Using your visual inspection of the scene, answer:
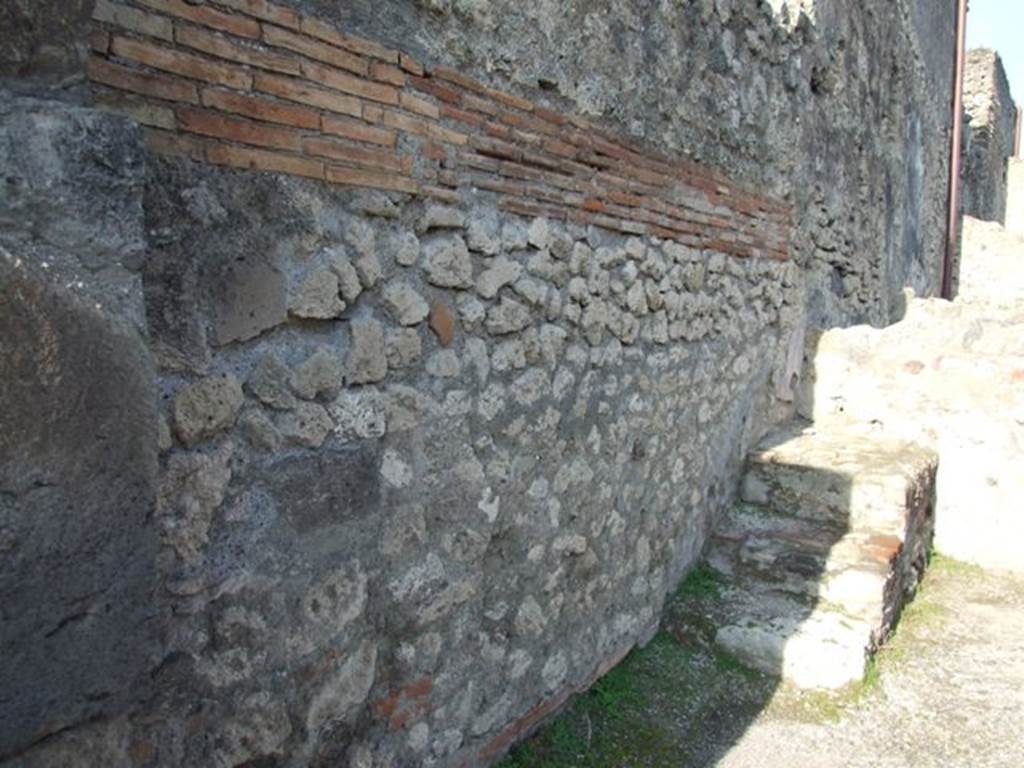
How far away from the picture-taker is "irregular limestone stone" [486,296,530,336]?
2346 millimetres

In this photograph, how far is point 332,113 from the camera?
1839 millimetres

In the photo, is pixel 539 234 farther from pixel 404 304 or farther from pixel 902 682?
pixel 902 682

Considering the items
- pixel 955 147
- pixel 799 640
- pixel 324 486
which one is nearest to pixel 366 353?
pixel 324 486

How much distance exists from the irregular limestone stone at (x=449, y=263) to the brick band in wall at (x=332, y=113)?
0.11 metres

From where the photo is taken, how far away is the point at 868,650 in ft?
11.3

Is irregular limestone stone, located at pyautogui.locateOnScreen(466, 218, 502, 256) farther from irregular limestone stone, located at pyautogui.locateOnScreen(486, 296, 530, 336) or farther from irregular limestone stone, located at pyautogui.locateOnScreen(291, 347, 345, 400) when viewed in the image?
irregular limestone stone, located at pyautogui.locateOnScreen(291, 347, 345, 400)

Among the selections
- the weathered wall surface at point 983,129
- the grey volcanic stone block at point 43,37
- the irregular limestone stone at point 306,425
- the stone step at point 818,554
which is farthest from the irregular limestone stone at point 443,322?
the weathered wall surface at point 983,129

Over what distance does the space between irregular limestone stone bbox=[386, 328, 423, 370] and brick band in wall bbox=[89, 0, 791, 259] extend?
0.33 m

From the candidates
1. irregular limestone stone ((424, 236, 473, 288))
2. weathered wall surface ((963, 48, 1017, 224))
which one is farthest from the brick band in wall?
weathered wall surface ((963, 48, 1017, 224))

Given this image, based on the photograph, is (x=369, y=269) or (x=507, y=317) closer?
(x=369, y=269)

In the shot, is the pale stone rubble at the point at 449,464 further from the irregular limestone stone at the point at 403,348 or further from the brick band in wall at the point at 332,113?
the brick band in wall at the point at 332,113

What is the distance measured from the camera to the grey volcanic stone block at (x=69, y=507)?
113 cm

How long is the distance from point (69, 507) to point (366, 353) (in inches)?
33.1

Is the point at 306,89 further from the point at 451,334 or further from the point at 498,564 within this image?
the point at 498,564
